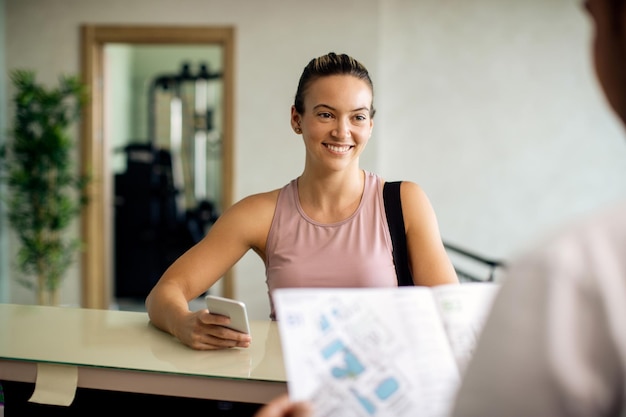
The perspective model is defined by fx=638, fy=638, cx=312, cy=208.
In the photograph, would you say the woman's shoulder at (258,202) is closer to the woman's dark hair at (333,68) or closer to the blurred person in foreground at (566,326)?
the woman's dark hair at (333,68)

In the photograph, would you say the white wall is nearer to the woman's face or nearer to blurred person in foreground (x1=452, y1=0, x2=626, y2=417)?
the woman's face

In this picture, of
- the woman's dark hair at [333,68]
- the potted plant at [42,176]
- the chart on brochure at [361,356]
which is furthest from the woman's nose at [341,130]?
the potted plant at [42,176]

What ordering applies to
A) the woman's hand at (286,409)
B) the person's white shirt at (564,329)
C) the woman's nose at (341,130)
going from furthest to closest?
the woman's nose at (341,130) < the woman's hand at (286,409) < the person's white shirt at (564,329)

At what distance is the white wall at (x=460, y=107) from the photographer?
4.63 meters

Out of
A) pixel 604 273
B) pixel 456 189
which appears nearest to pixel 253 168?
pixel 456 189

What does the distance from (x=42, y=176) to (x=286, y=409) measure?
13.9 feet

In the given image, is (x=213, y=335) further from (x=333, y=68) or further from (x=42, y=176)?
(x=42, y=176)

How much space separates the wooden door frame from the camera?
462 cm

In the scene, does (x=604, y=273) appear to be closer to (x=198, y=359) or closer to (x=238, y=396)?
(x=238, y=396)

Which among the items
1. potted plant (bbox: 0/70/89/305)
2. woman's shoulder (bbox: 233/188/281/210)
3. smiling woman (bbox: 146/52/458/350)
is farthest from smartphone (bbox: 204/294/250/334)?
potted plant (bbox: 0/70/89/305)

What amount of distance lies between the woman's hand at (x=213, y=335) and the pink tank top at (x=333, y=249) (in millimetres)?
317

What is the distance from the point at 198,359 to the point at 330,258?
46cm

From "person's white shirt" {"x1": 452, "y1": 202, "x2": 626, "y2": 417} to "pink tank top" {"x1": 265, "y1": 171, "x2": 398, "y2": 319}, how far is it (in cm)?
112

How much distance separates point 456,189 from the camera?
4770 millimetres
